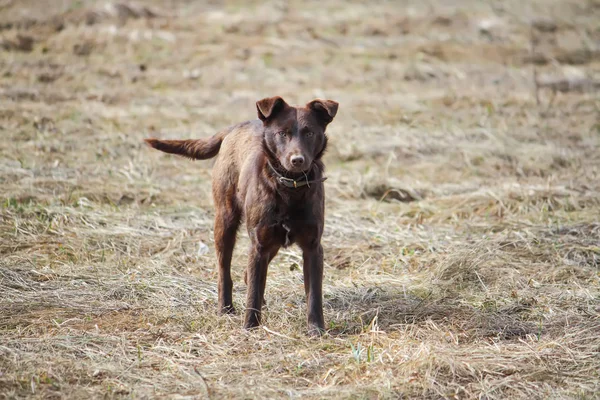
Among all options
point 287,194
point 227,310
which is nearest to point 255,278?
point 227,310

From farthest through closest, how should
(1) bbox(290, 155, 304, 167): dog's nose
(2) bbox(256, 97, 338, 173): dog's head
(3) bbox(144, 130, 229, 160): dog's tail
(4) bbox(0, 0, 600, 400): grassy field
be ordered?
1. (3) bbox(144, 130, 229, 160): dog's tail
2. (2) bbox(256, 97, 338, 173): dog's head
3. (1) bbox(290, 155, 304, 167): dog's nose
4. (4) bbox(0, 0, 600, 400): grassy field

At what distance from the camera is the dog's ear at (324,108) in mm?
5324

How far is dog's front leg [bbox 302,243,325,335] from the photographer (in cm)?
525

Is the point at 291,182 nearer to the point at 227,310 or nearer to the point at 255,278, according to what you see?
the point at 255,278

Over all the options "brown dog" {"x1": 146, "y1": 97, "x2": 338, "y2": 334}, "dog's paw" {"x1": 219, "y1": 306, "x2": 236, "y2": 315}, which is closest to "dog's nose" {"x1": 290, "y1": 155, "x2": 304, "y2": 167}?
"brown dog" {"x1": 146, "y1": 97, "x2": 338, "y2": 334}

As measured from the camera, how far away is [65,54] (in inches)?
593

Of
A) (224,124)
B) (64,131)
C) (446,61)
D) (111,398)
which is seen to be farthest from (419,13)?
(111,398)

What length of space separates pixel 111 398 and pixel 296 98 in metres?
9.88

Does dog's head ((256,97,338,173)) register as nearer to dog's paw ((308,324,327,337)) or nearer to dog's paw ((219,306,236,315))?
dog's paw ((308,324,327,337))

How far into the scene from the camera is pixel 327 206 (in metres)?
8.85

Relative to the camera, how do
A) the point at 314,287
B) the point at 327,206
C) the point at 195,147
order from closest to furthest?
1. the point at 314,287
2. the point at 195,147
3. the point at 327,206

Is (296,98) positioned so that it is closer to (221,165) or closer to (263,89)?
(263,89)

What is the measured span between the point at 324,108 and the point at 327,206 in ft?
11.8

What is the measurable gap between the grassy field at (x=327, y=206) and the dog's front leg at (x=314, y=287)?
0.40 ft
